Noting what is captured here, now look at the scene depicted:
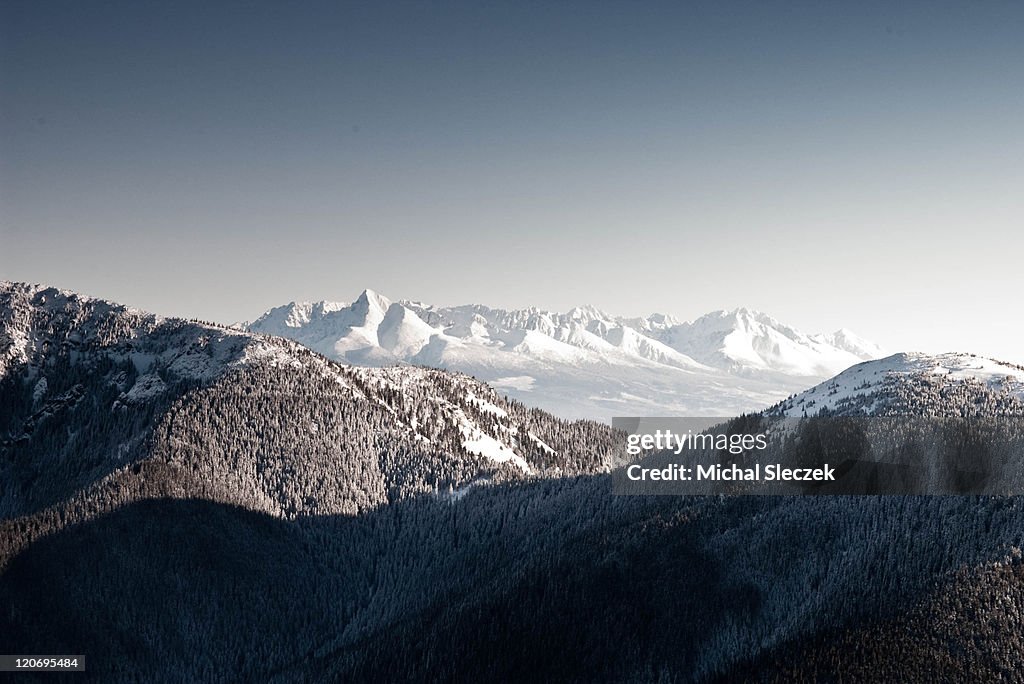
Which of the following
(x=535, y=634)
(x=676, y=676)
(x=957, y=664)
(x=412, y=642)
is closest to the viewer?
(x=957, y=664)

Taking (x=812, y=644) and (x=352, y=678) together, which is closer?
(x=812, y=644)

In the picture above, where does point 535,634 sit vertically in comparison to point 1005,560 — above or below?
below

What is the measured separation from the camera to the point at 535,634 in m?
186

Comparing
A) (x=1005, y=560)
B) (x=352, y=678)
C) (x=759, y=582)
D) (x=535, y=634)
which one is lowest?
(x=352, y=678)

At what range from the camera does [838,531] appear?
19000 centimetres

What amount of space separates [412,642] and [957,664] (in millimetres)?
131620

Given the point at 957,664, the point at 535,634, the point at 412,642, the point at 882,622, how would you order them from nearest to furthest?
the point at 957,664, the point at 882,622, the point at 535,634, the point at 412,642

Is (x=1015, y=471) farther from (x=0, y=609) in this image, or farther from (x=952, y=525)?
(x=0, y=609)

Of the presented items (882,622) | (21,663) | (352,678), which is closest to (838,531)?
(882,622)

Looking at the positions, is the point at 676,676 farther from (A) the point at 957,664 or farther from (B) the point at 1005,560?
(B) the point at 1005,560

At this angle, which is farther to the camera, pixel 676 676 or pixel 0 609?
pixel 0 609

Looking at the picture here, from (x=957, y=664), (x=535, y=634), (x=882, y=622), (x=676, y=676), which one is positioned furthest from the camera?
(x=535, y=634)

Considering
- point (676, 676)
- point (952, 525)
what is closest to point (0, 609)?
point (676, 676)

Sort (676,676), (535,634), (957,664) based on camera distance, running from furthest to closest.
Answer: (535,634), (676,676), (957,664)
